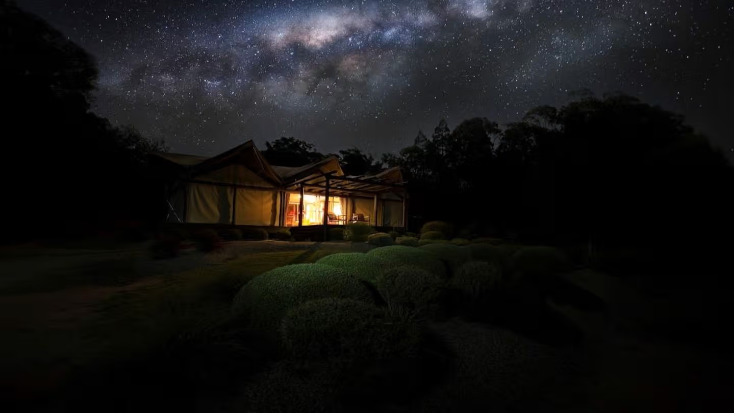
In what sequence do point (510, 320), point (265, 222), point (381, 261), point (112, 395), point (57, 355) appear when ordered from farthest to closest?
point (265, 222), point (381, 261), point (510, 320), point (57, 355), point (112, 395)

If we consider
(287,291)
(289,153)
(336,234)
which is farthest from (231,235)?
(289,153)

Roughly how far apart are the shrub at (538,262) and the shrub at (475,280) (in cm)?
241

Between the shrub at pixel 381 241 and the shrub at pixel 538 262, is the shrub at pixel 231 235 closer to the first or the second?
the shrub at pixel 381 241

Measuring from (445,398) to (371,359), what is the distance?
2.41ft

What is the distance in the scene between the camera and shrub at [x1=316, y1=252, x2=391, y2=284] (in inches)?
232

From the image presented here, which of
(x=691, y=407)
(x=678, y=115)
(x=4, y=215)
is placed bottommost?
(x=691, y=407)

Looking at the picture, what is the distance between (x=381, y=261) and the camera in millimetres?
6254

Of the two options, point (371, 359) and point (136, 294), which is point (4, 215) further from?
point (371, 359)

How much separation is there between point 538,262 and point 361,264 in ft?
18.5

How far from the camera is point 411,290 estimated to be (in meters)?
5.23

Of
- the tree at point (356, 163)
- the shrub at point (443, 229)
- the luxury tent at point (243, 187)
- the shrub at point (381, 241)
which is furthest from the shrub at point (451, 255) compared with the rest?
the tree at point (356, 163)

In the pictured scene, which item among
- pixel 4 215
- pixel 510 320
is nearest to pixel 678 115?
pixel 510 320

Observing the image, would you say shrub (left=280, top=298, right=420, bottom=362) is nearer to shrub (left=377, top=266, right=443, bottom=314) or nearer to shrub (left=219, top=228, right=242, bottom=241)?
shrub (left=377, top=266, right=443, bottom=314)

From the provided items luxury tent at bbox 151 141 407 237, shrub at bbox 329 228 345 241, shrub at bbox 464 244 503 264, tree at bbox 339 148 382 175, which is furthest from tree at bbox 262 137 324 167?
shrub at bbox 464 244 503 264
